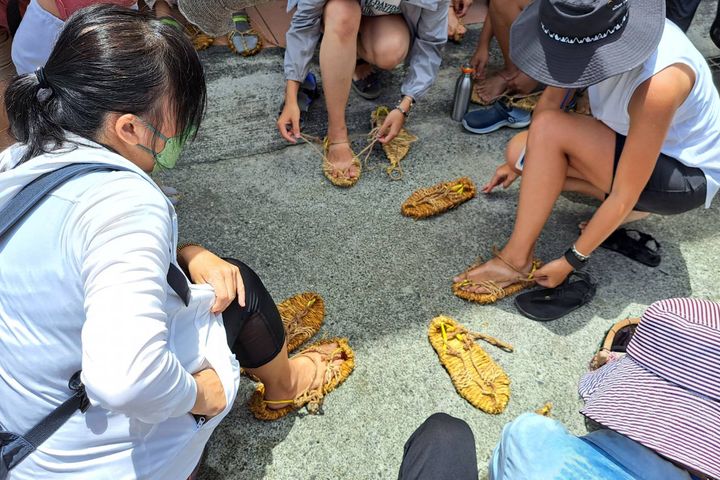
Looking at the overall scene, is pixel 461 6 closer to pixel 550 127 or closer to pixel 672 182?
pixel 550 127

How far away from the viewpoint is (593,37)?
4.72 feet

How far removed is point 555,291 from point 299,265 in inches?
38.0

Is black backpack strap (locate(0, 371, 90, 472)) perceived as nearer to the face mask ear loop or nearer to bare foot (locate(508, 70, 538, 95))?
the face mask ear loop

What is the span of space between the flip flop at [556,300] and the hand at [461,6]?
6.53 feet

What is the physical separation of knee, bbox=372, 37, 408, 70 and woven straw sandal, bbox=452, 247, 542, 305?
1.07m

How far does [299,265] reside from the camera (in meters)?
2.05

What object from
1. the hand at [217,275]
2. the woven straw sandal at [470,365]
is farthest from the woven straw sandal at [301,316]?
the hand at [217,275]

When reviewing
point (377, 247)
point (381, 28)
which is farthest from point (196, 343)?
point (381, 28)

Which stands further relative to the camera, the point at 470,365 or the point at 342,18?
the point at 342,18

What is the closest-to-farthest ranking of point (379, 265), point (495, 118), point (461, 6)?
point (379, 265), point (495, 118), point (461, 6)

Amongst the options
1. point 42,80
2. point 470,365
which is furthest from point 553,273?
point 42,80

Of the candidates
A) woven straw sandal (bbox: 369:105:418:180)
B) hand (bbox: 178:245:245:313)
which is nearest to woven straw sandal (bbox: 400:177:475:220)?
woven straw sandal (bbox: 369:105:418:180)

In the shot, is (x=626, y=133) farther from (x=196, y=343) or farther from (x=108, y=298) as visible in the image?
(x=108, y=298)

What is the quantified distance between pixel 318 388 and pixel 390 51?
156 centimetres
